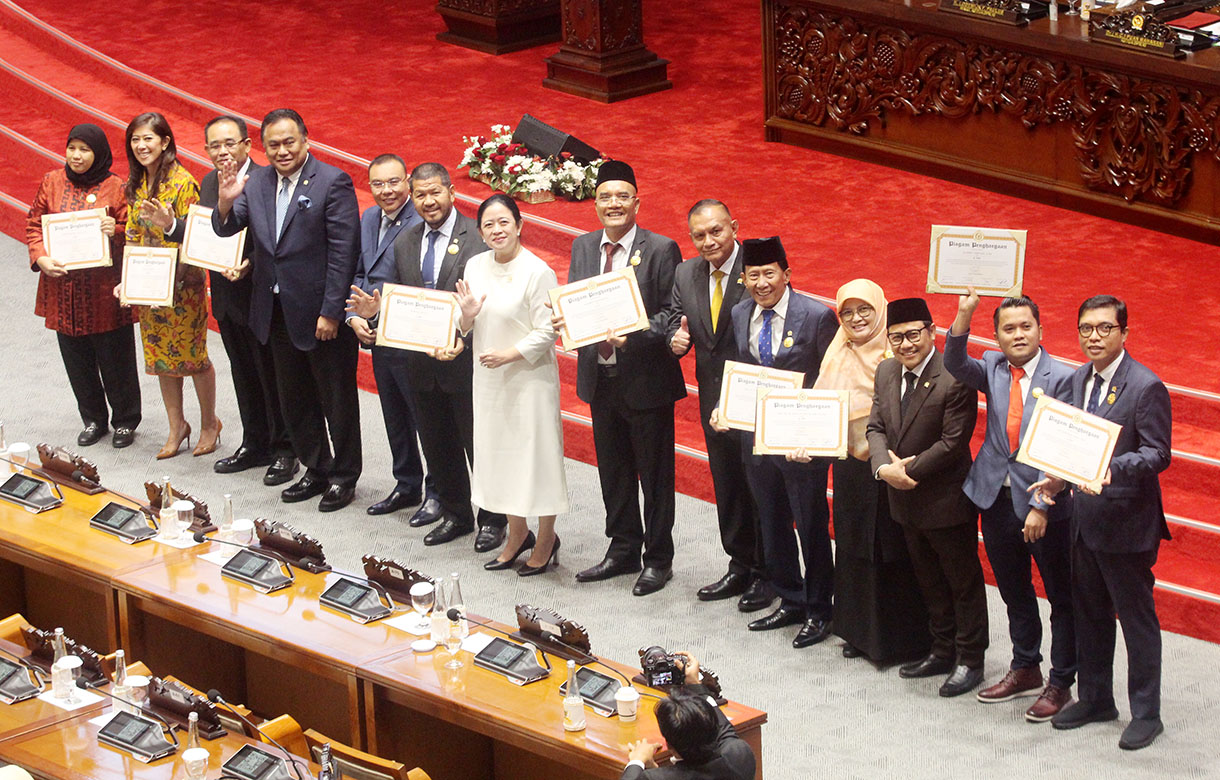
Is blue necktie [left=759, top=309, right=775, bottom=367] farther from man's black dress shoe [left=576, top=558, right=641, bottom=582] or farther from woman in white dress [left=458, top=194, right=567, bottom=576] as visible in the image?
man's black dress shoe [left=576, top=558, right=641, bottom=582]

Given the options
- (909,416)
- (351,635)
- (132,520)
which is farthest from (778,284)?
(132,520)

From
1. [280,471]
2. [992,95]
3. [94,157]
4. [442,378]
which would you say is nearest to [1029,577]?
[442,378]

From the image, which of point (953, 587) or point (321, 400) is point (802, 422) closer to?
point (953, 587)

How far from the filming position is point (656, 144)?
10969mm

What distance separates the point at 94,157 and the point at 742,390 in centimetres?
352

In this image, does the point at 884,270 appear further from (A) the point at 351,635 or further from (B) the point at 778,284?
(A) the point at 351,635

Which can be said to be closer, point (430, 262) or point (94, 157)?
point (430, 262)

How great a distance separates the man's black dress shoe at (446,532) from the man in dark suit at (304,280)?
58 centimetres

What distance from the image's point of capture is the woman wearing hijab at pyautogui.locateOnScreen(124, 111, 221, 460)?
793 cm

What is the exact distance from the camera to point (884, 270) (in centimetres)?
895

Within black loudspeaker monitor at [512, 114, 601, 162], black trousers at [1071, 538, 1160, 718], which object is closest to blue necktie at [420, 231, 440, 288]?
black trousers at [1071, 538, 1160, 718]

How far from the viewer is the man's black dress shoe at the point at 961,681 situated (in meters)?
6.24

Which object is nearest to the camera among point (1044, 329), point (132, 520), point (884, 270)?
point (132, 520)

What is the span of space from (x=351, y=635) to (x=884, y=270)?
4.14m
